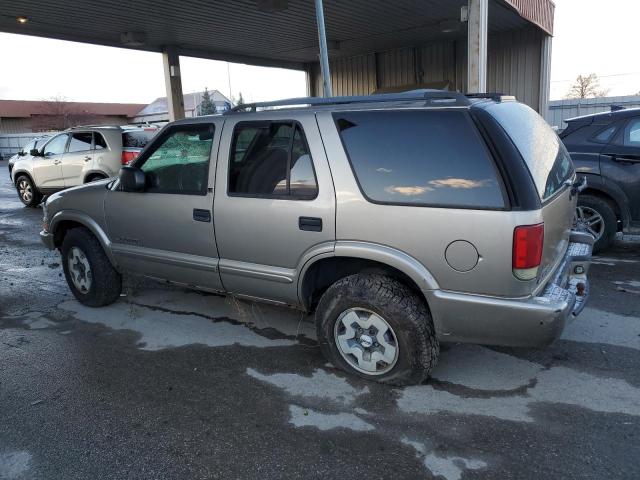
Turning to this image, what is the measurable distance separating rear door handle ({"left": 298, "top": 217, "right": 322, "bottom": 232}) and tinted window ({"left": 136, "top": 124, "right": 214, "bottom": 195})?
945 millimetres

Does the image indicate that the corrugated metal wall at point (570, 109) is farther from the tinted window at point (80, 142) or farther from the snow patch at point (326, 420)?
the snow patch at point (326, 420)

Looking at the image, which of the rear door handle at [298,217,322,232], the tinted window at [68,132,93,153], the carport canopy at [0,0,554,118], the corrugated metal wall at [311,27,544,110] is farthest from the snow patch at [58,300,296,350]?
the corrugated metal wall at [311,27,544,110]

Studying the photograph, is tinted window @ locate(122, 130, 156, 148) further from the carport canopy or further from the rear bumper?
the rear bumper

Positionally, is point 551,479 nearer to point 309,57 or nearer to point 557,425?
point 557,425

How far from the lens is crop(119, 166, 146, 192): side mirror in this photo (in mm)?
4152

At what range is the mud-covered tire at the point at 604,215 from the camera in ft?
19.8

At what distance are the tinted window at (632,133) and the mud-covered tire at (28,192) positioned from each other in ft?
39.3

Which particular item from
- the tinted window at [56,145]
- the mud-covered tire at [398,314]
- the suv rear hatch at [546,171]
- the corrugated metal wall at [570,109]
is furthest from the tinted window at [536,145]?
the corrugated metal wall at [570,109]

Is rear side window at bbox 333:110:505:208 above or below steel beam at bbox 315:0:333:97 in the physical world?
below

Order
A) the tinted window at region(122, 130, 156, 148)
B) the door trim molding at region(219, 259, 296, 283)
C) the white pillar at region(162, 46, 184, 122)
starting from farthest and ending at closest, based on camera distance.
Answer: the white pillar at region(162, 46, 184, 122) → the tinted window at region(122, 130, 156, 148) → the door trim molding at region(219, 259, 296, 283)

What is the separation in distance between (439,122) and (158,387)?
2.53 m

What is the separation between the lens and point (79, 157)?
35.8ft

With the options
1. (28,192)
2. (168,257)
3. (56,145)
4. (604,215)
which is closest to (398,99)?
(168,257)

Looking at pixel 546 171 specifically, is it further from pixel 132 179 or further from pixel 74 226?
pixel 74 226
